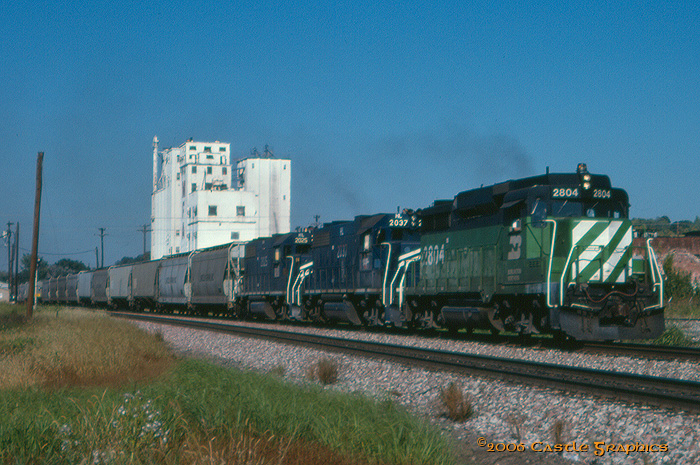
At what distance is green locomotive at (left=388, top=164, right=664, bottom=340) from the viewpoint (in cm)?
1509

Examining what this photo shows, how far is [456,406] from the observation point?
915 cm

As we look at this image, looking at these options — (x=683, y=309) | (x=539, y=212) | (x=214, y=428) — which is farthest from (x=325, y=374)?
(x=683, y=309)

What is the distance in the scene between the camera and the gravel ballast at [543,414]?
7.09 m

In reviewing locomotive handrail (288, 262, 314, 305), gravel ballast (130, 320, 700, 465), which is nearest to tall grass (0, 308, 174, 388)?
gravel ballast (130, 320, 700, 465)

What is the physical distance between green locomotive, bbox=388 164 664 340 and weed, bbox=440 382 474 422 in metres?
6.27

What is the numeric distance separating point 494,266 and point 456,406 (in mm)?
8770

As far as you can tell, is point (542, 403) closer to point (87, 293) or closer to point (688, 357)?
point (688, 357)

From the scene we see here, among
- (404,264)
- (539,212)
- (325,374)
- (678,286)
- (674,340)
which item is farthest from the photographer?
(678,286)

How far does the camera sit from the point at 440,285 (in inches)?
792

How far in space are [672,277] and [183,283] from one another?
26399 millimetres

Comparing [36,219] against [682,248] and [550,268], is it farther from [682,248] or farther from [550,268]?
[682,248]

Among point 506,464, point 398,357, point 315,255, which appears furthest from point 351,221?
point 506,464

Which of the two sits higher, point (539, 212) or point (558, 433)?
point (539, 212)

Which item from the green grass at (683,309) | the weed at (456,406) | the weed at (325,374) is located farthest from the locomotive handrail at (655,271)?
the green grass at (683,309)
